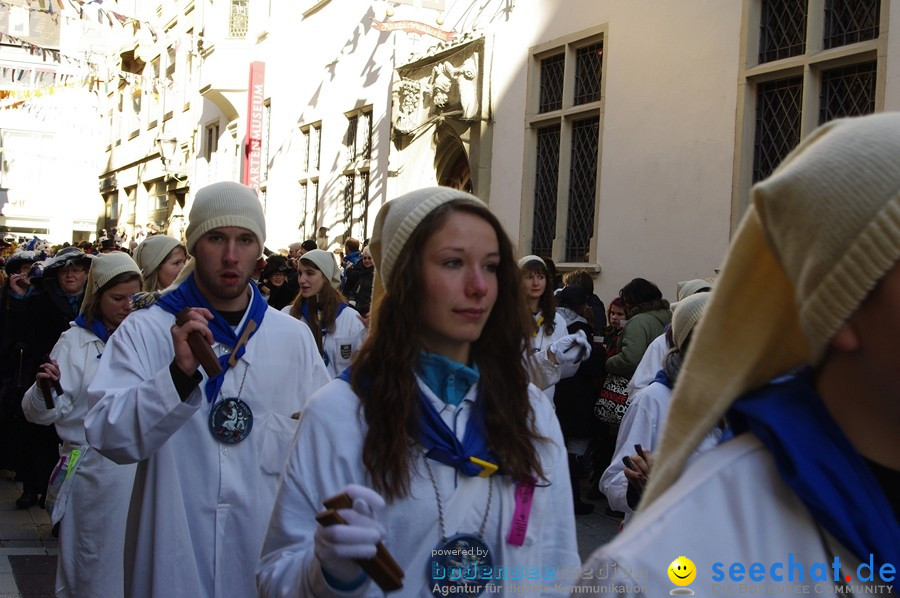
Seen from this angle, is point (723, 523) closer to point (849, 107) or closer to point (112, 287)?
point (112, 287)

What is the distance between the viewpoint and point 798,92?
10.3 meters

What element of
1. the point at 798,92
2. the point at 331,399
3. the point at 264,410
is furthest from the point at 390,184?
the point at 331,399

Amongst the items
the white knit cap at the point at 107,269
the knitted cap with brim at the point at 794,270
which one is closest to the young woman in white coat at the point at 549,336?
the white knit cap at the point at 107,269

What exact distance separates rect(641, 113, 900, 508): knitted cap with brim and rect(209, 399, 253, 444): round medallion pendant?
231cm

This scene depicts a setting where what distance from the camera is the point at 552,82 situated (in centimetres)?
1421

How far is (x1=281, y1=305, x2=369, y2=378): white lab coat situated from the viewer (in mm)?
7578

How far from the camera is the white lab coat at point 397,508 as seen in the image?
2.21 m

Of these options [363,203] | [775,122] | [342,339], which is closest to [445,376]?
[342,339]

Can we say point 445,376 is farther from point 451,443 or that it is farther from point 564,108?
point 564,108

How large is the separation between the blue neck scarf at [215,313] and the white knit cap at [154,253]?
9.96 feet

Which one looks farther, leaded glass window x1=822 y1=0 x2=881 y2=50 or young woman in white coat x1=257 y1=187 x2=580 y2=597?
leaded glass window x1=822 y1=0 x2=881 y2=50

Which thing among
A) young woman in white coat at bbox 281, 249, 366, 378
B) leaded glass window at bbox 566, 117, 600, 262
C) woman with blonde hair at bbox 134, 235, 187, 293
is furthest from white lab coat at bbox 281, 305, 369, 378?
leaded glass window at bbox 566, 117, 600, 262

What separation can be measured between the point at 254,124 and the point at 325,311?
18.8m

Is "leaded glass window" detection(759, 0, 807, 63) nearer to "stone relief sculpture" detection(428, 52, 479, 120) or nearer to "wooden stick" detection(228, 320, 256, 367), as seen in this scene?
"stone relief sculpture" detection(428, 52, 479, 120)
